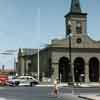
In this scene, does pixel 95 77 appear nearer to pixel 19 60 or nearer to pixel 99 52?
pixel 99 52

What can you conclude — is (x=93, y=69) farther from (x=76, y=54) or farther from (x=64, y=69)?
(x=76, y=54)

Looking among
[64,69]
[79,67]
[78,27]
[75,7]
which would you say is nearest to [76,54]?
[79,67]

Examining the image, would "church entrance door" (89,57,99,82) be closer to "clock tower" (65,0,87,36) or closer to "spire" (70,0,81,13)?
"clock tower" (65,0,87,36)

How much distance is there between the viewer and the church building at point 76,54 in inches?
4072

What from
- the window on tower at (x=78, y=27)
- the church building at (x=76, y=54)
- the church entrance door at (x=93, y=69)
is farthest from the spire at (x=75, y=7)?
the church entrance door at (x=93, y=69)

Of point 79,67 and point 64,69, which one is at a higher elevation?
point 79,67

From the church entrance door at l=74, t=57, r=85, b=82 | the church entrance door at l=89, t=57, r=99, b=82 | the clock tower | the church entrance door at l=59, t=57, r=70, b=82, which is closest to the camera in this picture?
the church entrance door at l=74, t=57, r=85, b=82

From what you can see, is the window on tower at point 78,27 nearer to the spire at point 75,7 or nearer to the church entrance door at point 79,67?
the spire at point 75,7

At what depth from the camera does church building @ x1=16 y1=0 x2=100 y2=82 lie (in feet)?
339

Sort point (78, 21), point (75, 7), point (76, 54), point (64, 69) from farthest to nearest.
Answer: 1. point (75, 7)
2. point (78, 21)
3. point (64, 69)
4. point (76, 54)

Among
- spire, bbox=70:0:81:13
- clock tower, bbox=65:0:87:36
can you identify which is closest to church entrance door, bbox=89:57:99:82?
clock tower, bbox=65:0:87:36

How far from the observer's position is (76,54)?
10506cm

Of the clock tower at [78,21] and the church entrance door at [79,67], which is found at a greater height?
the clock tower at [78,21]

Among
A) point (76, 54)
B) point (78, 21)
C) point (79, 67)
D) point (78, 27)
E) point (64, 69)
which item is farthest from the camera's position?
point (78, 27)
